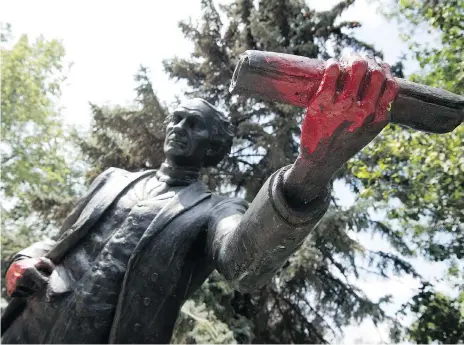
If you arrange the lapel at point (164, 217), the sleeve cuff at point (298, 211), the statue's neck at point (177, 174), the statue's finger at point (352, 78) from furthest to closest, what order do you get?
the statue's neck at point (177, 174), the lapel at point (164, 217), the sleeve cuff at point (298, 211), the statue's finger at point (352, 78)

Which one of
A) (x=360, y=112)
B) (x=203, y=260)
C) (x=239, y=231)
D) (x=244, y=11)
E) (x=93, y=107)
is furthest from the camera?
(x=244, y=11)

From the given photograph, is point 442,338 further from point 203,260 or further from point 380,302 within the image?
point 203,260

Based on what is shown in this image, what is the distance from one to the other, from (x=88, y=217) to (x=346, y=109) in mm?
1492

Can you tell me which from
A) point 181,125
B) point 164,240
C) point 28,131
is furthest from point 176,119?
point 28,131

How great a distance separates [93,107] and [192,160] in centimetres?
767

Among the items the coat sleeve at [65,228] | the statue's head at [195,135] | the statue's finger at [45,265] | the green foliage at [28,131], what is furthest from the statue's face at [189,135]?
the green foliage at [28,131]

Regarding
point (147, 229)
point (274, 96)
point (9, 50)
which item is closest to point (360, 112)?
point (274, 96)

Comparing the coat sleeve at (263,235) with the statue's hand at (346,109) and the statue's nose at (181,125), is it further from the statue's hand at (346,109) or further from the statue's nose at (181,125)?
the statue's nose at (181,125)

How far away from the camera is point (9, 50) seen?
12984mm

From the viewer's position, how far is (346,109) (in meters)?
1.23

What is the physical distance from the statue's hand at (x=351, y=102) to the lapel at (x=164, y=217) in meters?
1.04

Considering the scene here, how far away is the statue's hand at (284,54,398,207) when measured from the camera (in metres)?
1.22

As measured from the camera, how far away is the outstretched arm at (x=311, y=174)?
122cm

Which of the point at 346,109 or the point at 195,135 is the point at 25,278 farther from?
the point at 346,109
